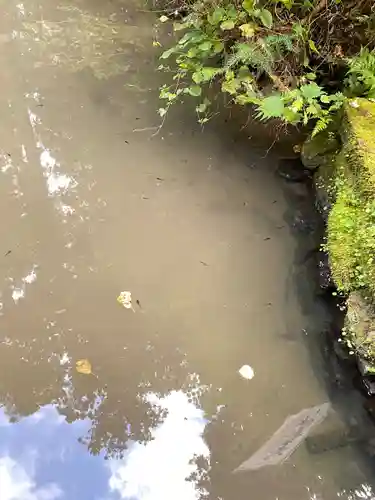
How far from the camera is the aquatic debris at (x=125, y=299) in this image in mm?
3518

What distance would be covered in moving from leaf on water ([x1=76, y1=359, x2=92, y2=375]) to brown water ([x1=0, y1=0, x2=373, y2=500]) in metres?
0.03

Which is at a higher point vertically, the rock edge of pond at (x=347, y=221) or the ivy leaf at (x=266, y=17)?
the ivy leaf at (x=266, y=17)

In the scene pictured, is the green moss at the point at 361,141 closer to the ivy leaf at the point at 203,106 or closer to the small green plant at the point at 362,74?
the small green plant at the point at 362,74

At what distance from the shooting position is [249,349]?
11.1ft

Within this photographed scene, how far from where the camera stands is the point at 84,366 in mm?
3252

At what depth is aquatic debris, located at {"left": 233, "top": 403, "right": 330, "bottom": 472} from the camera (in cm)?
295

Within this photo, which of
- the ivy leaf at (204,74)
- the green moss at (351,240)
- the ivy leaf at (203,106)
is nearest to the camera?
the green moss at (351,240)

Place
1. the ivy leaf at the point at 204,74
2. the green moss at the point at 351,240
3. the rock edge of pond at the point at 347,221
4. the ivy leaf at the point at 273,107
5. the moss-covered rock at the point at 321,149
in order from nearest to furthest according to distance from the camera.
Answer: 1. the rock edge of pond at the point at 347,221
2. the green moss at the point at 351,240
3. the ivy leaf at the point at 273,107
4. the ivy leaf at the point at 204,74
5. the moss-covered rock at the point at 321,149

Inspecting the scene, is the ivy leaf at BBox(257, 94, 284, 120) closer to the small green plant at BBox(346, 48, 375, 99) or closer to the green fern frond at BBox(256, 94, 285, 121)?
the green fern frond at BBox(256, 94, 285, 121)

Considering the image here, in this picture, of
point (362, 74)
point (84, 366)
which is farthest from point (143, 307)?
point (362, 74)

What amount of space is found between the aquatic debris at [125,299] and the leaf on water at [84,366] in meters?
0.45

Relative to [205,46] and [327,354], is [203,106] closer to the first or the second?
[205,46]

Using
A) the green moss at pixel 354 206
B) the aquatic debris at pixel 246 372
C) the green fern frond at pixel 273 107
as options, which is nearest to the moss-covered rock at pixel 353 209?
the green moss at pixel 354 206

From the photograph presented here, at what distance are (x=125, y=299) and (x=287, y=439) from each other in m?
1.32
